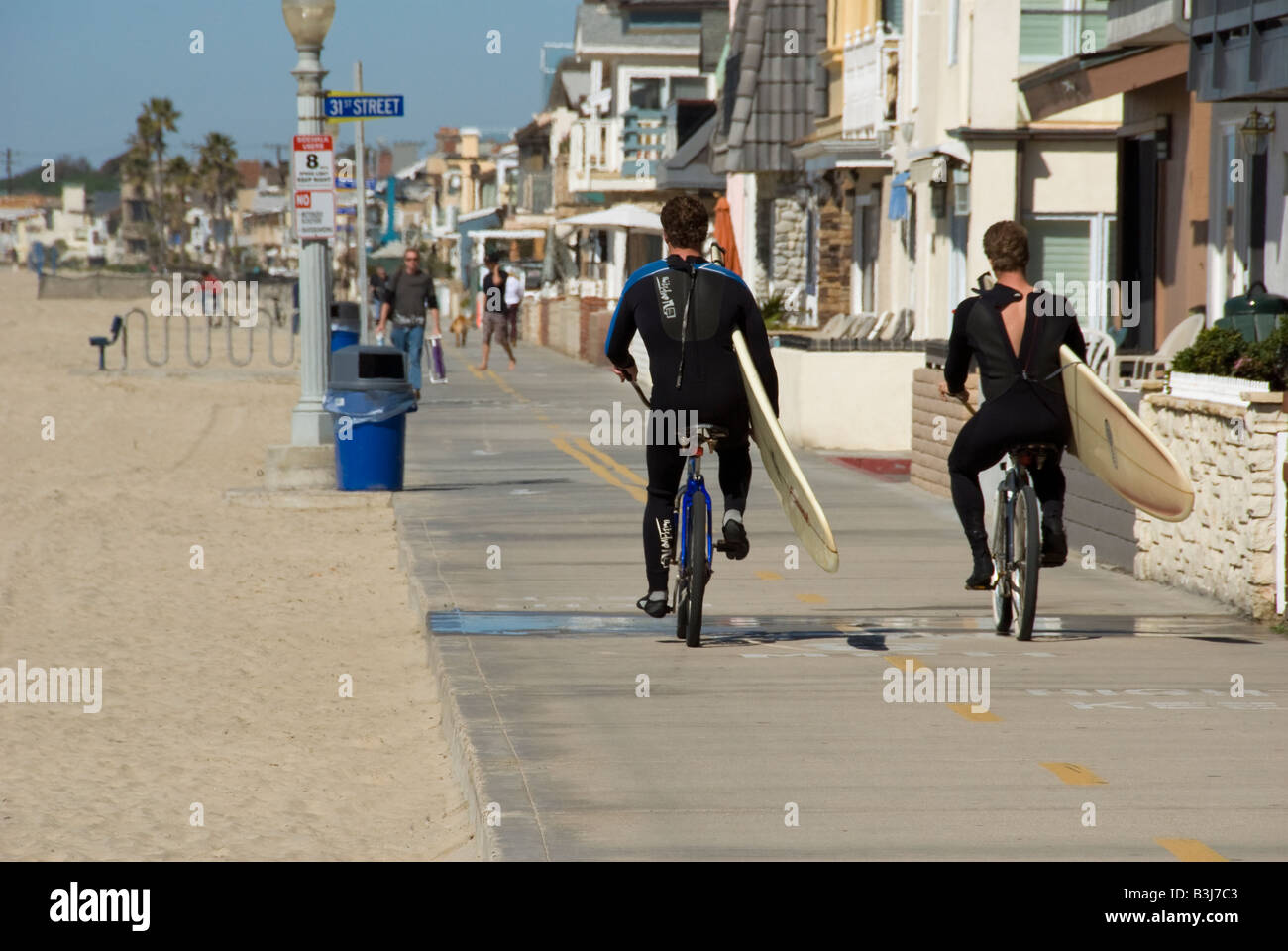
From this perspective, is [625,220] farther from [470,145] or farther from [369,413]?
[470,145]

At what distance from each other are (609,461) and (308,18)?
4982mm

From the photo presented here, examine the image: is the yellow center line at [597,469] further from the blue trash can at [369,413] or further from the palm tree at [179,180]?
the palm tree at [179,180]

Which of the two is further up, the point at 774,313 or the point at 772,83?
the point at 772,83

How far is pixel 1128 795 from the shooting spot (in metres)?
6.25

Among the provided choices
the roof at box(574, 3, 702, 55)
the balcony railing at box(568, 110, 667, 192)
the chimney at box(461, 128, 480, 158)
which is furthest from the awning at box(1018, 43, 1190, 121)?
the chimney at box(461, 128, 480, 158)

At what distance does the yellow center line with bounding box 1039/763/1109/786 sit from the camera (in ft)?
21.2

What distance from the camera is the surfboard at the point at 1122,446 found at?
8.66 meters

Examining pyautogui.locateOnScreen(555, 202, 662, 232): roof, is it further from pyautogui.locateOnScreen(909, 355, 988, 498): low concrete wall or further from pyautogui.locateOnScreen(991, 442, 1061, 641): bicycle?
pyautogui.locateOnScreen(991, 442, 1061, 641): bicycle

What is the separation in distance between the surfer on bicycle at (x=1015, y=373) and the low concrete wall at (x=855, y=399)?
1073cm

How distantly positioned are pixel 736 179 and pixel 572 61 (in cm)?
3337

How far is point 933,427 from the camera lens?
16.2m

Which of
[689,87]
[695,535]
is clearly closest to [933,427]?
[695,535]

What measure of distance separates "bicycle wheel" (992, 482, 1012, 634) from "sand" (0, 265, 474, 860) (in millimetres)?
2577

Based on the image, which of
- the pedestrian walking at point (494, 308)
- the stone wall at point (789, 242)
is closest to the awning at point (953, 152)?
the stone wall at point (789, 242)
